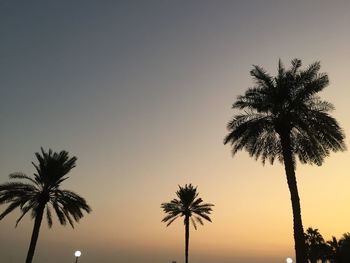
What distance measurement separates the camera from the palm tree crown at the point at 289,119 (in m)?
25.4

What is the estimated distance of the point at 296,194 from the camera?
24.1 meters

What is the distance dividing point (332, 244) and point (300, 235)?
222 feet

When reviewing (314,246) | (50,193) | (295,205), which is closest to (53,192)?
(50,193)

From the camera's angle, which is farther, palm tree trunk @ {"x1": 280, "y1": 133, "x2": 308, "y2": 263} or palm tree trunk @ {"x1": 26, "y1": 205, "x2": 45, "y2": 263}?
palm tree trunk @ {"x1": 26, "y1": 205, "x2": 45, "y2": 263}

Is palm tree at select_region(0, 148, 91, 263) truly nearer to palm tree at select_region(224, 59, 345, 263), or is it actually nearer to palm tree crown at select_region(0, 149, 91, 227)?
palm tree crown at select_region(0, 149, 91, 227)

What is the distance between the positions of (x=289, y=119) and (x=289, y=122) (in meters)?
0.21

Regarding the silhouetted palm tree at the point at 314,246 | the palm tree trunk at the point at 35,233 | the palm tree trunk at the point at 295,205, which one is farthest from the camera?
the silhouetted palm tree at the point at 314,246

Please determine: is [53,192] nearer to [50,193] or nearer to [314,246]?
[50,193]

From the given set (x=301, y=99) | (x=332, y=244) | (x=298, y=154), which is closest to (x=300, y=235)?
(x=298, y=154)

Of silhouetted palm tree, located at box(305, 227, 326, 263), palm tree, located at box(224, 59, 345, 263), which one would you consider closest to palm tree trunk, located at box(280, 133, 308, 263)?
palm tree, located at box(224, 59, 345, 263)

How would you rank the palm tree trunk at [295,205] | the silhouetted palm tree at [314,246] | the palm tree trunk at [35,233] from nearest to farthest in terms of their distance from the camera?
the palm tree trunk at [295,205]
the palm tree trunk at [35,233]
the silhouetted palm tree at [314,246]

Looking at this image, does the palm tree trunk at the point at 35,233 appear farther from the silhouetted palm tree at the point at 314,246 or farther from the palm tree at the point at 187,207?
the silhouetted palm tree at the point at 314,246

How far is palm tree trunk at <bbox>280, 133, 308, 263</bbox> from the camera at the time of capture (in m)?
22.3

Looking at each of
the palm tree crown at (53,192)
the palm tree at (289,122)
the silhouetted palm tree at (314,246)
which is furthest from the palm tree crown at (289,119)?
the silhouetted palm tree at (314,246)
